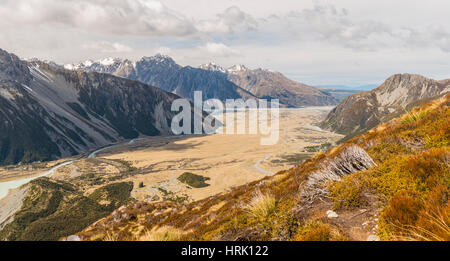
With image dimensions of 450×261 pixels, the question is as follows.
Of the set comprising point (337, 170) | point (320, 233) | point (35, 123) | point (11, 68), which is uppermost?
point (11, 68)

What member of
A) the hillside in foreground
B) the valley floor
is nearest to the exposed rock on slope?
the hillside in foreground

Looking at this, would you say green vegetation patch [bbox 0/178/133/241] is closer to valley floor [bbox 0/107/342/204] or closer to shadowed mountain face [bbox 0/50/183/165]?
valley floor [bbox 0/107/342/204]

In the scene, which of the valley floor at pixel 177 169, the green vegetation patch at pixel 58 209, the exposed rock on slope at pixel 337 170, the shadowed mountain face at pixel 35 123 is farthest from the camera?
the shadowed mountain face at pixel 35 123

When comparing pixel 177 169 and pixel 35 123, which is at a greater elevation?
pixel 35 123

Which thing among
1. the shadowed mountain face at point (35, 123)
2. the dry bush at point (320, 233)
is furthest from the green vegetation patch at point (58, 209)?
the shadowed mountain face at point (35, 123)

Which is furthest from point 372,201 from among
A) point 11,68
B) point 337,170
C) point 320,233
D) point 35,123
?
point 11,68

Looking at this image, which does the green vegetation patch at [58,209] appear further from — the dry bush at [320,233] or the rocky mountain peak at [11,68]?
the rocky mountain peak at [11,68]

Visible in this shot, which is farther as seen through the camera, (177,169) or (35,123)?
(35,123)

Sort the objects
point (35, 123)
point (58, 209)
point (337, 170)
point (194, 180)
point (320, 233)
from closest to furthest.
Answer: point (320, 233), point (337, 170), point (58, 209), point (194, 180), point (35, 123)

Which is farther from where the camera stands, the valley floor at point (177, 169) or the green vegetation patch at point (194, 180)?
the green vegetation patch at point (194, 180)

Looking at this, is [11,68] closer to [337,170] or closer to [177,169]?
[177,169]
